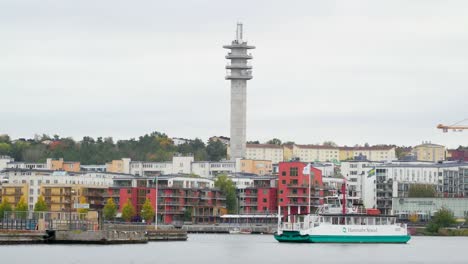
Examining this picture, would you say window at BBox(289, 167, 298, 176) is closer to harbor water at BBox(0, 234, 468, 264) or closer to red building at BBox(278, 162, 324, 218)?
red building at BBox(278, 162, 324, 218)

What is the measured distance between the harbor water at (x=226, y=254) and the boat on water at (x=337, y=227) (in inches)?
71.9

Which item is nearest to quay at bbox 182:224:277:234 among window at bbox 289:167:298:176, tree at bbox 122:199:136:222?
tree at bbox 122:199:136:222

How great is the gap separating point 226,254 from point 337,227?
59.3ft

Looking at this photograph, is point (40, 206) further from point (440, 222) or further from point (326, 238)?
point (326, 238)

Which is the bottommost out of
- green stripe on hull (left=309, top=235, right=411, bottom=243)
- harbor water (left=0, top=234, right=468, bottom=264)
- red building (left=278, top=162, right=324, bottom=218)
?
harbor water (left=0, top=234, right=468, bottom=264)

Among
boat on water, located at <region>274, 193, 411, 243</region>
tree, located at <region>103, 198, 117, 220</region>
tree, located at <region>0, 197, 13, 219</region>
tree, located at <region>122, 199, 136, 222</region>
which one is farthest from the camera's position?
tree, located at <region>122, 199, 136, 222</region>

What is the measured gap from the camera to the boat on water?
5025 inches

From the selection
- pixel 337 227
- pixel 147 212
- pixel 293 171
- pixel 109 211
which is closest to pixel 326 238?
pixel 337 227

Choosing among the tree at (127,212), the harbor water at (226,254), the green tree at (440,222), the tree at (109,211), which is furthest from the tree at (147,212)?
the harbor water at (226,254)

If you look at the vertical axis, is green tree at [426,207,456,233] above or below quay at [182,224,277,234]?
above

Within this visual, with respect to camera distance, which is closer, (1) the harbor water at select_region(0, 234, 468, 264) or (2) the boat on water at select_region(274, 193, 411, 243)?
(1) the harbor water at select_region(0, 234, 468, 264)

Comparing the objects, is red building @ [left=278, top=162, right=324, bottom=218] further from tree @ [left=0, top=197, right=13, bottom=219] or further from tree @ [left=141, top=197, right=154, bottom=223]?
tree @ [left=0, top=197, right=13, bottom=219]

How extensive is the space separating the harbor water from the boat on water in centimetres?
183

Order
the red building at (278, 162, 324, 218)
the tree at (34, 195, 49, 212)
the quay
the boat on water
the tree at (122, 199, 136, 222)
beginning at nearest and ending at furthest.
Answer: the boat on water < the tree at (34, 195, 49, 212) < the tree at (122, 199, 136, 222) < the quay < the red building at (278, 162, 324, 218)
